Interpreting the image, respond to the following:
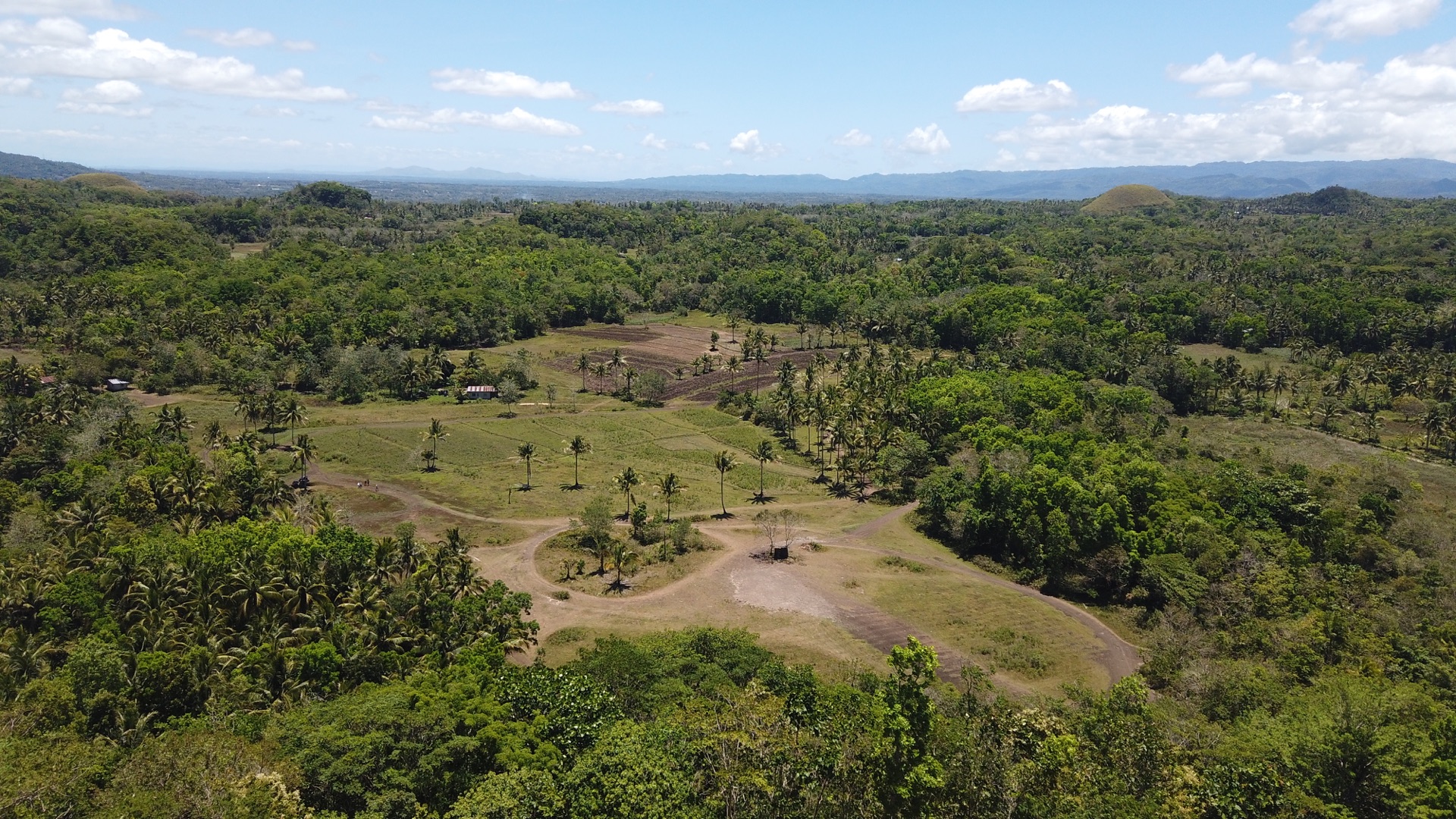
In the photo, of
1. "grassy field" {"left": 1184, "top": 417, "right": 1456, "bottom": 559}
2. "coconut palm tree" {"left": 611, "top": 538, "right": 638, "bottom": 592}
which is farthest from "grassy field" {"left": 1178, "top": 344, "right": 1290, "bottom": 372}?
"coconut palm tree" {"left": 611, "top": 538, "right": 638, "bottom": 592}

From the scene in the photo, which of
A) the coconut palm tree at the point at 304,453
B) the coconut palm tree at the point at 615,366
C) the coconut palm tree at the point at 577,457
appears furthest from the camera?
the coconut palm tree at the point at 615,366

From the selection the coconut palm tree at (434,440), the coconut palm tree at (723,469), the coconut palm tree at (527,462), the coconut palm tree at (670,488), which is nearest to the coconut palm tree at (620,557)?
the coconut palm tree at (670,488)

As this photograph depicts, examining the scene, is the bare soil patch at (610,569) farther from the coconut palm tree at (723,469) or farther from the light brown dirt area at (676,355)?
the light brown dirt area at (676,355)

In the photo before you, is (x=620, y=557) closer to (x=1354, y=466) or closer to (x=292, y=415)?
(x=292, y=415)

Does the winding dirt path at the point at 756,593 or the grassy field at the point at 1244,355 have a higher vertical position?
the grassy field at the point at 1244,355

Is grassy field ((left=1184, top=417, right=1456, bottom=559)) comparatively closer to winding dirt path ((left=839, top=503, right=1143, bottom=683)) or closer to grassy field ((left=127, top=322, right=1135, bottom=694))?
winding dirt path ((left=839, top=503, right=1143, bottom=683))
